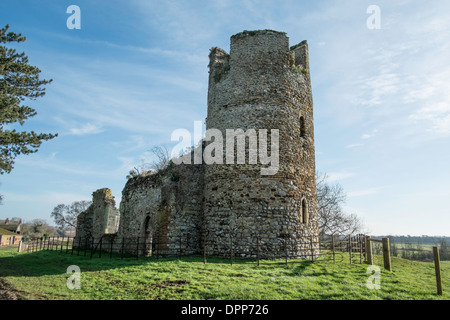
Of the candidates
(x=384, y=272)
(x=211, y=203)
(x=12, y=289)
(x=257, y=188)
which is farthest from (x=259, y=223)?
(x=12, y=289)

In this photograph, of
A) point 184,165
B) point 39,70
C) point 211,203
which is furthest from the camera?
point 39,70

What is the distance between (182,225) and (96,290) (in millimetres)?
6756

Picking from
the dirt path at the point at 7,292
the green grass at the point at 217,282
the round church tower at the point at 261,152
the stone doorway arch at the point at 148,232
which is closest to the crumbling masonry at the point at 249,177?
the round church tower at the point at 261,152

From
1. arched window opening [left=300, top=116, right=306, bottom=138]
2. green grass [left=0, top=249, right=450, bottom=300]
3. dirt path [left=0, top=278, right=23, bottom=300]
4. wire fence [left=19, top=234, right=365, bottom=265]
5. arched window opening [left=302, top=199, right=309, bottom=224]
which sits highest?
arched window opening [left=300, top=116, right=306, bottom=138]

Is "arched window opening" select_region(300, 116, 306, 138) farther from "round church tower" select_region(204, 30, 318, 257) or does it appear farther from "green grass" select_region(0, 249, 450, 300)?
"green grass" select_region(0, 249, 450, 300)

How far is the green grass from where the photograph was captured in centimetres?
876

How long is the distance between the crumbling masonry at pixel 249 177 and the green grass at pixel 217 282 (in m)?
1.79

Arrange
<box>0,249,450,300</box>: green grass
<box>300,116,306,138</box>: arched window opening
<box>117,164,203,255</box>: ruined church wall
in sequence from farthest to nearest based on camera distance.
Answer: <box>300,116,306,138</box>: arched window opening
<box>117,164,203,255</box>: ruined church wall
<box>0,249,450,300</box>: green grass

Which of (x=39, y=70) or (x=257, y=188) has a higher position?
(x=39, y=70)

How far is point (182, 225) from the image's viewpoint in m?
15.9

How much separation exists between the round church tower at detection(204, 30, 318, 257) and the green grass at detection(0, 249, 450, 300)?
1673 millimetres

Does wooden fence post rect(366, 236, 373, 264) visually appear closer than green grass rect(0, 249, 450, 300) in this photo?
No

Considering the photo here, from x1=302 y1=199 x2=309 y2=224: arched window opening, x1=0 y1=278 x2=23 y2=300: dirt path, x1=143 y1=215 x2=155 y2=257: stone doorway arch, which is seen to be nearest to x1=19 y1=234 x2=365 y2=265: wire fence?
x1=302 y1=199 x2=309 y2=224: arched window opening
